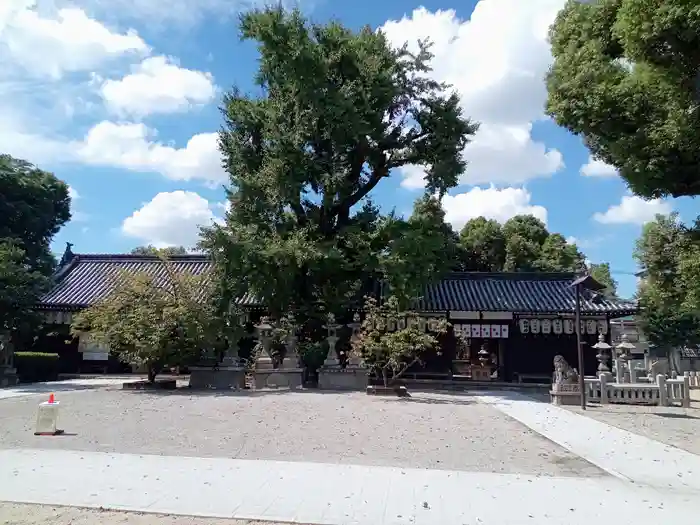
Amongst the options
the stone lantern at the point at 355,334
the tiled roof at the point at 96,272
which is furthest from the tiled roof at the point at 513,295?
the tiled roof at the point at 96,272

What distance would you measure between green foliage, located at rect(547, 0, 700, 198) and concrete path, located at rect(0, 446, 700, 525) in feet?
21.4

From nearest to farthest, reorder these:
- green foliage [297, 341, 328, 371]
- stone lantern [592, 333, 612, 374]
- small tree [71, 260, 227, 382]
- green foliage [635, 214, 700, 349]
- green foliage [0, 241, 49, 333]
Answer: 1. green foliage [635, 214, 700, 349]
2. small tree [71, 260, 227, 382]
3. green foliage [0, 241, 49, 333]
4. stone lantern [592, 333, 612, 374]
5. green foliage [297, 341, 328, 371]

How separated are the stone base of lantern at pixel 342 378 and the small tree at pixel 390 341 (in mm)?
569

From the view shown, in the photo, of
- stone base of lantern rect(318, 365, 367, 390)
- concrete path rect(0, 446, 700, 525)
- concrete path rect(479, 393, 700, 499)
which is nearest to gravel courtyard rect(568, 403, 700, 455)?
concrete path rect(479, 393, 700, 499)

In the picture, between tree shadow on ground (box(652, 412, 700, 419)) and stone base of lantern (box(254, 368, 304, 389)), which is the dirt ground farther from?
stone base of lantern (box(254, 368, 304, 389))

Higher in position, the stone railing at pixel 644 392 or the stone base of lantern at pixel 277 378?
the stone railing at pixel 644 392

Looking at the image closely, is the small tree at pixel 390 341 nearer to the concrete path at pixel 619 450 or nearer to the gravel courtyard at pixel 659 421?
the concrete path at pixel 619 450

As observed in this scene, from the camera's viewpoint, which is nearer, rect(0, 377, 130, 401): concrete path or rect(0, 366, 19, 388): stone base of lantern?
rect(0, 377, 130, 401): concrete path

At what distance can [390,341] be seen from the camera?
640 inches

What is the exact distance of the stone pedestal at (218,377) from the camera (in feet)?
59.2

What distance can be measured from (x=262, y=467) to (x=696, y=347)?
108 feet

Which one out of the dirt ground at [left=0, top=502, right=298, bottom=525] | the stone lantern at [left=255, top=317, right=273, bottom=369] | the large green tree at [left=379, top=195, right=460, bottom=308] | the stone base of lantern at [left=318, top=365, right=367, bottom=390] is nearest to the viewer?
the dirt ground at [left=0, top=502, right=298, bottom=525]

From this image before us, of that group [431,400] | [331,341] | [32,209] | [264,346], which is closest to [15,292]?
[264,346]

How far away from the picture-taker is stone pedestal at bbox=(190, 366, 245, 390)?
59.2 feet
